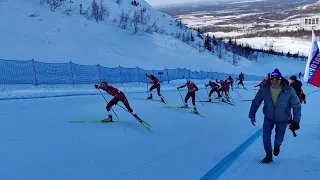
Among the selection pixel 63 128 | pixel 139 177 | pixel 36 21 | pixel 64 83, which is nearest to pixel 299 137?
pixel 139 177

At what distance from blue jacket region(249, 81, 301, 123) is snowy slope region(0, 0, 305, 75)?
21.8 metres

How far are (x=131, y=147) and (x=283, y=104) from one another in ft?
12.8

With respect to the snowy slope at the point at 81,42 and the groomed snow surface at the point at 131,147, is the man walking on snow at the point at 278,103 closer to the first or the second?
the groomed snow surface at the point at 131,147

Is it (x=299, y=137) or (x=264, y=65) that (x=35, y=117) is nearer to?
(x=299, y=137)

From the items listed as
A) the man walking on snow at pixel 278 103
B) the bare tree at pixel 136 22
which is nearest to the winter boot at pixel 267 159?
the man walking on snow at pixel 278 103

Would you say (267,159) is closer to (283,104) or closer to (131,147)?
(283,104)

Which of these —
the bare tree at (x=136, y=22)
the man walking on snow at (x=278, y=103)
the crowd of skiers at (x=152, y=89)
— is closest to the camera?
the man walking on snow at (x=278, y=103)

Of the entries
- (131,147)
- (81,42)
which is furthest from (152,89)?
(81,42)

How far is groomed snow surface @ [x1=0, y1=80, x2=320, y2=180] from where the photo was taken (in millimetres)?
6434

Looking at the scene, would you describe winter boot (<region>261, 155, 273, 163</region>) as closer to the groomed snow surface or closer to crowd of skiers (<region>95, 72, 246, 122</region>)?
the groomed snow surface

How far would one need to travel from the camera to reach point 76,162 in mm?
7145

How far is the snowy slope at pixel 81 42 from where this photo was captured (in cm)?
2930

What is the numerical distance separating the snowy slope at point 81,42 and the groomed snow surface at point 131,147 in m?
15.0

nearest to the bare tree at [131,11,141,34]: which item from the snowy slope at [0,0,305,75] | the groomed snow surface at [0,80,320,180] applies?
the snowy slope at [0,0,305,75]
